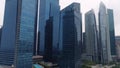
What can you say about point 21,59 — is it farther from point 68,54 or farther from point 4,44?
point 68,54

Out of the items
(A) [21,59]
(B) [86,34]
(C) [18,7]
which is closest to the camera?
(A) [21,59]

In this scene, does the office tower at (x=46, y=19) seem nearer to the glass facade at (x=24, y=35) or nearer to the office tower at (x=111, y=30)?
the glass facade at (x=24, y=35)

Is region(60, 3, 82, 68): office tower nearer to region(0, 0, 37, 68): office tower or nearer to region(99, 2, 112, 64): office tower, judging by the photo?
region(0, 0, 37, 68): office tower

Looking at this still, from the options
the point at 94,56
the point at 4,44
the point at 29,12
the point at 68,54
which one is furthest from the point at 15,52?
the point at 94,56

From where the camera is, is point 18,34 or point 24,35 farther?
point 24,35

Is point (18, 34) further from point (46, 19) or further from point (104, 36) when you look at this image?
point (104, 36)

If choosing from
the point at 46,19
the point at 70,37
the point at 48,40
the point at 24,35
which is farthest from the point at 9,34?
the point at 46,19

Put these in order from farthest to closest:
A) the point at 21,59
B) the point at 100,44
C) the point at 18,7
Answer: the point at 100,44, the point at 18,7, the point at 21,59

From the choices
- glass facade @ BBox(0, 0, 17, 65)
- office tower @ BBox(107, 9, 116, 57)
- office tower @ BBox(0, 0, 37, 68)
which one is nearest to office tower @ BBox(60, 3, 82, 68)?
office tower @ BBox(0, 0, 37, 68)
